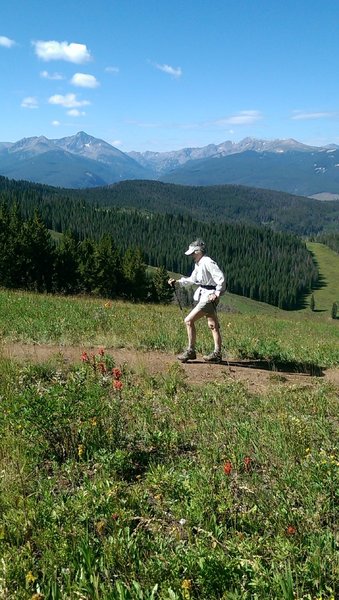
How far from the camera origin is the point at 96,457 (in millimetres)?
5008

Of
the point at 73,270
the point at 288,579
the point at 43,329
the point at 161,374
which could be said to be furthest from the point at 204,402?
the point at 73,270

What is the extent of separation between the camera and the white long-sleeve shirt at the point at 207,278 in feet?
32.9

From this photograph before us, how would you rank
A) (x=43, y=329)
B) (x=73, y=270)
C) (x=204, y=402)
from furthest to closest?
(x=73, y=270) < (x=43, y=329) < (x=204, y=402)

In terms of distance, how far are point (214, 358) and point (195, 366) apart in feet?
2.55

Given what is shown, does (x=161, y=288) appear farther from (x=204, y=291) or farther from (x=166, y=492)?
(x=166, y=492)

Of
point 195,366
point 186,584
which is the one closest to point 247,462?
point 186,584

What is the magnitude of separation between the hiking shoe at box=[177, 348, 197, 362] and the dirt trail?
15 centimetres

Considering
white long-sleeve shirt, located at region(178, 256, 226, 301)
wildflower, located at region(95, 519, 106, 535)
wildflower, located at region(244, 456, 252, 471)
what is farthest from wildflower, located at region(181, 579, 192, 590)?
white long-sleeve shirt, located at region(178, 256, 226, 301)

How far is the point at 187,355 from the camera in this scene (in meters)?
10.3

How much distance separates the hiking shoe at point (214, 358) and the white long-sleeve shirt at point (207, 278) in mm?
1324

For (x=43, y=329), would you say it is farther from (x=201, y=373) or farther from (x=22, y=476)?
(x=22, y=476)

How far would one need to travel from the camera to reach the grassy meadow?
10.7ft

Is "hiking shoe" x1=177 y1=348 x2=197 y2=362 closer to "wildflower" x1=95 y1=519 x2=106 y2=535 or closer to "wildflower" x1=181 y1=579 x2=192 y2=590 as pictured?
"wildflower" x1=95 y1=519 x2=106 y2=535

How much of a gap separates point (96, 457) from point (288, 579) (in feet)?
8.30
